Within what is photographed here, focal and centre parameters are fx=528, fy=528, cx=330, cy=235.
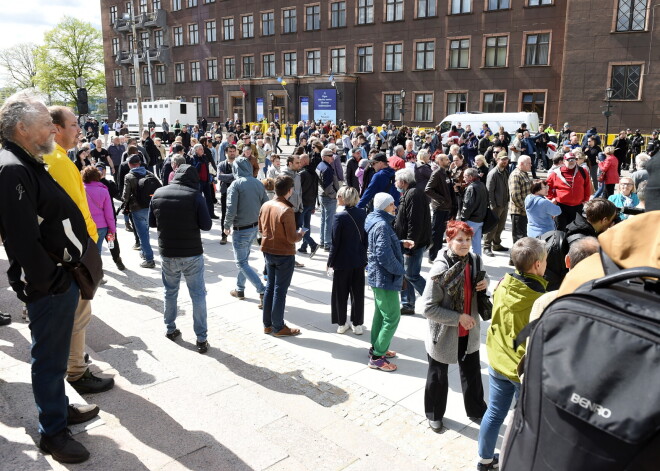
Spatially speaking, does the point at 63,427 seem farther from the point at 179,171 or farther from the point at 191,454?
the point at 179,171

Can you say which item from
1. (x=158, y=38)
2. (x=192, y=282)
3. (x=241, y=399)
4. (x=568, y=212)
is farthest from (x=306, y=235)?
(x=158, y=38)

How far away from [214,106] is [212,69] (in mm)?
3553

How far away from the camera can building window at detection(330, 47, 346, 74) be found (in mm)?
42062

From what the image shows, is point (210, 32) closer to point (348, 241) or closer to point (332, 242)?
point (332, 242)

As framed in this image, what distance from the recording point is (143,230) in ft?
31.0

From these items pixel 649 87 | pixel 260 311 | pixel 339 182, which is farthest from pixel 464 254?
pixel 649 87

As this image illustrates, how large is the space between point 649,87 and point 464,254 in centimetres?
3241

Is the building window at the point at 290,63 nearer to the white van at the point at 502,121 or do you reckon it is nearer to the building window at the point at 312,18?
the building window at the point at 312,18

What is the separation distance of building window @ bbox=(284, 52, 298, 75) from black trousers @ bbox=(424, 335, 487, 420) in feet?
143

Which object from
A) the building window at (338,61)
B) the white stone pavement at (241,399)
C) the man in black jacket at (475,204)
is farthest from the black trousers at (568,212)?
the building window at (338,61)

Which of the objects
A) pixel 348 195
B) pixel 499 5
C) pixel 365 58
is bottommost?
pixel 348 195

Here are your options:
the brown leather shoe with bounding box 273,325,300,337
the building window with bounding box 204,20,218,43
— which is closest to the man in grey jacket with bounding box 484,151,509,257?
the brown leather shoe with bounding box 273,325,300,337

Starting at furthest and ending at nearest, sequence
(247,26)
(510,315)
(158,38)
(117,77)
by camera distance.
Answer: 1. (117,77)
2. (158,38)
3. (247,26)
4. (510,315)

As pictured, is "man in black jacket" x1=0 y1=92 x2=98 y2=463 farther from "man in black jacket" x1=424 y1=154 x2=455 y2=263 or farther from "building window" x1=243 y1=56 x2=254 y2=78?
"building window" x1=243 y1=56 x2=254 y2=78
